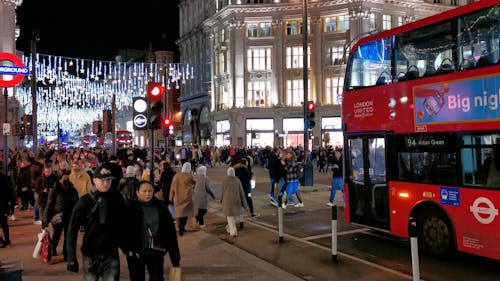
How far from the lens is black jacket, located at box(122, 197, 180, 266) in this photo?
16.0 feet

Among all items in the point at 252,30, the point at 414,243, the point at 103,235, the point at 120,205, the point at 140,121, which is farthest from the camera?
the point at 252,30

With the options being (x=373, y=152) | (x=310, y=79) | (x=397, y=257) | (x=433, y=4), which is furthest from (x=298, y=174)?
(x=433, y=4)

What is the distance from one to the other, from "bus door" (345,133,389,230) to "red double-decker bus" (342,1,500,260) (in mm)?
22

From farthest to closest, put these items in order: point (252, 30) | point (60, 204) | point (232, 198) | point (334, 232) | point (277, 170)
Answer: point (252, 30) → point (277, 170) → point (232, 198) → point (334, 232) → point (60, 204)

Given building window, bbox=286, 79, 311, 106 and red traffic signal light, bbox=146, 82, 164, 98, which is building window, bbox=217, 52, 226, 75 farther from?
red traffic signal light, bbox=146, 82, 164, 98

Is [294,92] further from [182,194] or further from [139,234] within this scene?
[139,234]

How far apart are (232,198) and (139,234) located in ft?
20.2

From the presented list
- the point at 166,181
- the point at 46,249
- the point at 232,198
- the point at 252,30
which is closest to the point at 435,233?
the point at 232,198

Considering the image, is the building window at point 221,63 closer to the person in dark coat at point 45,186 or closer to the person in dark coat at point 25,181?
the person in dark coat at point 25,181

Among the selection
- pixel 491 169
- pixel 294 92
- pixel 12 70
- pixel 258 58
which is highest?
pixel 258 58

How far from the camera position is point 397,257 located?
8.89 metres

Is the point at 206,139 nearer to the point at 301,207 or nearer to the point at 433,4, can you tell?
the point at 433,4

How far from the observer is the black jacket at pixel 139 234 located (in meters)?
4.87

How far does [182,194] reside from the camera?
1108 cm
